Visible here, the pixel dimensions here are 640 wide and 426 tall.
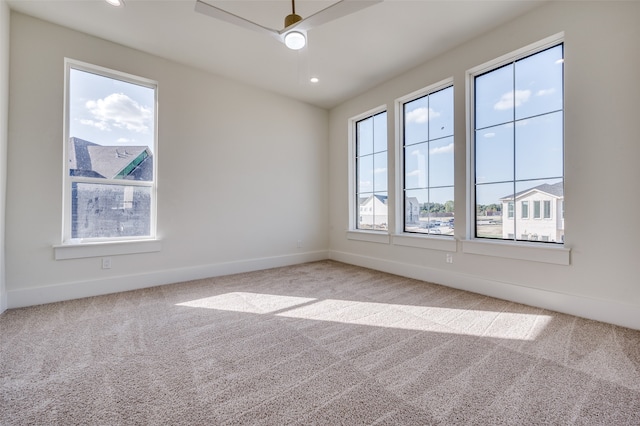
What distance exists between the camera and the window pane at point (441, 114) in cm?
365

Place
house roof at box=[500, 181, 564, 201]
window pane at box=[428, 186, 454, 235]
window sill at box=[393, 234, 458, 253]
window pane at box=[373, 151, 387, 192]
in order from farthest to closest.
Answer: window pane at box=[373, 151, 387, 192]
window pane at box=[428, 186, 454, 235]
window sill at box=[393, 234, 458, 253]
house roof at box=[500, 181, 564, 201]

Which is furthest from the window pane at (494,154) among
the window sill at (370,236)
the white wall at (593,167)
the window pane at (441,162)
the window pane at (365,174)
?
the window pane at (365,174)

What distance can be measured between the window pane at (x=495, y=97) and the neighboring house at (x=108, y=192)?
4257 mm

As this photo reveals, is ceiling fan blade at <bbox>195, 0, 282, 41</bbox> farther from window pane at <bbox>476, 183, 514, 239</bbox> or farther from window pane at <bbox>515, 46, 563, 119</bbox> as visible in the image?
window pane at <bbox>476, 183, 514, 239</bbox>

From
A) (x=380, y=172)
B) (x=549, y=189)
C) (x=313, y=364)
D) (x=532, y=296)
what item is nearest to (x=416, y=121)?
(x=380, y=172)

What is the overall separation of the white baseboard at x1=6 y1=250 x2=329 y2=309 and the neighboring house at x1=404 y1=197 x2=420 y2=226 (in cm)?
213

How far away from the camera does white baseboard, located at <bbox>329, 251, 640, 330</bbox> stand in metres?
2.35

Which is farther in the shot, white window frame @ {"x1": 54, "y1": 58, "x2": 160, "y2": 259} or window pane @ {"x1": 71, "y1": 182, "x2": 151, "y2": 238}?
window pane @ {"x1": 71, "y1": 182, "x2": 151, "y2": 238}

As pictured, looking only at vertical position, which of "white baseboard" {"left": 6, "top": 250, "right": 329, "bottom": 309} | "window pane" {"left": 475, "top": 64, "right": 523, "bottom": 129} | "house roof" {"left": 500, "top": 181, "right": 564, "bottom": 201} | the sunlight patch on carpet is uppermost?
"window pane" {"left": 475, "top": 64, "right": 523, "bottom": 129}

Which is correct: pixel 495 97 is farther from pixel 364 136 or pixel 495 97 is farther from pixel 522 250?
pixel 364 136

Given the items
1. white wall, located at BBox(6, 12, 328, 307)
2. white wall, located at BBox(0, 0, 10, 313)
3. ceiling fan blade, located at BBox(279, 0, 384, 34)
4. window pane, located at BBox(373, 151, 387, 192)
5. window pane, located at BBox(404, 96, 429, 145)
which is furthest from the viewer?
window pane, located at BBox(373, 151, 387, 192)

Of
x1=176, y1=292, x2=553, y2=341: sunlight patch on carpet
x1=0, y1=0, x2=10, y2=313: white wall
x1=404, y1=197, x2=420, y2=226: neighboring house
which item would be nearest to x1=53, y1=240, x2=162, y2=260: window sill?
x1=0, y1=0, x2=10, y2=313: white wall

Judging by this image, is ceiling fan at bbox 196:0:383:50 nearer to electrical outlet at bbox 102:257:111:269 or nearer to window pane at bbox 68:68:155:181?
window pane at bbox 68:68:155:181

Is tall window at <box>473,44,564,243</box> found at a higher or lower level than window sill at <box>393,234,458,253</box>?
higher
